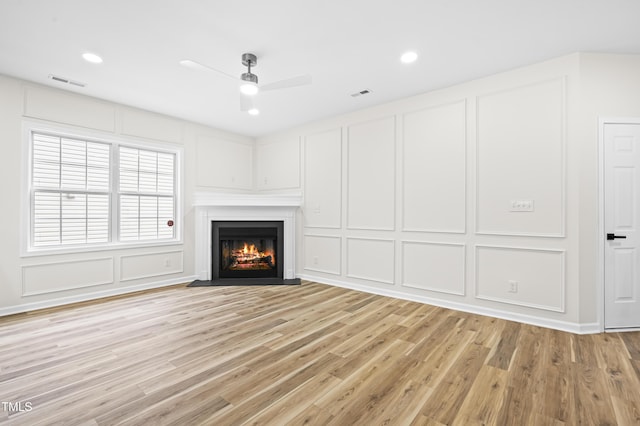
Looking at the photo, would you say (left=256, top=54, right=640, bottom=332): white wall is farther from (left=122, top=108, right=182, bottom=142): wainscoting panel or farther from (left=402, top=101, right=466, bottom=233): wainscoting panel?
(left=122, top=108, right=182, bottom=142): wainscoting panel

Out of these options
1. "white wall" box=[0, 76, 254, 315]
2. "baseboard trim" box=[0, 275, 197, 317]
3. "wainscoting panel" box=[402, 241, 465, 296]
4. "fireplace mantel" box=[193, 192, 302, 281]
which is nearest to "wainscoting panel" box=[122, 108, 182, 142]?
"white wall" box=[0, 76, 254, 315]

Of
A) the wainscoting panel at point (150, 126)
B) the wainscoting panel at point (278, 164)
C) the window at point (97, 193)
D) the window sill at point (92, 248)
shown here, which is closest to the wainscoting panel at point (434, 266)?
the wainscoting panel at point (278, 164)

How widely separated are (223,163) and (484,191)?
4383mm

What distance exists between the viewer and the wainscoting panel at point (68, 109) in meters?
3.54

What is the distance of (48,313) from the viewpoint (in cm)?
342

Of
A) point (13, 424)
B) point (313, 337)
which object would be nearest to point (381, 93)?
point (313, 337)

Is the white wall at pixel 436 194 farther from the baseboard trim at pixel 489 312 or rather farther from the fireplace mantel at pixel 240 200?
the fireplace mantel at pixel 240 200

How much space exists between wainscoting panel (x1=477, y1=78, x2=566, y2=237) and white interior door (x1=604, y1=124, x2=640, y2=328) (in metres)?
0.45

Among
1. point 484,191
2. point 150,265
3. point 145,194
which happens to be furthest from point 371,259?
point 145,194

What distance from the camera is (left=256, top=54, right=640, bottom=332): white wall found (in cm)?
290

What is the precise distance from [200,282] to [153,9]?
151 inches

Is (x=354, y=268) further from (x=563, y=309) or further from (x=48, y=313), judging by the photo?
(x=48, y=313)

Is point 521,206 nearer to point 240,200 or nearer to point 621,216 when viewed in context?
point 621,216

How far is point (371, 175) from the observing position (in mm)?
4363
